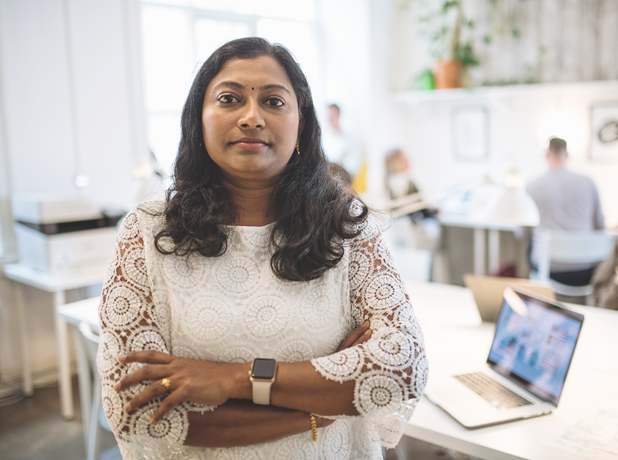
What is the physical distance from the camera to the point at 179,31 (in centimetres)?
459

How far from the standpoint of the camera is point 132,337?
1103 millimetres

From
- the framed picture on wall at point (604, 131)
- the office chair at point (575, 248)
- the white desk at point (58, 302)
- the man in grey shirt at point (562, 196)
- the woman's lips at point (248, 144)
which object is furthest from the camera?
the framed picture on wall at point (604, 131)

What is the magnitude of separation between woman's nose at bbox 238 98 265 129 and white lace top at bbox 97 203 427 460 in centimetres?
23

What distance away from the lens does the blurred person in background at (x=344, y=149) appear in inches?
217

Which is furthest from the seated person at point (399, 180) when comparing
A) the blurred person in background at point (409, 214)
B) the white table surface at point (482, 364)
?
Result: the white table surface at point (482, 364)

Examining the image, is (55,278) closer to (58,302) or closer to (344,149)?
(58,302)

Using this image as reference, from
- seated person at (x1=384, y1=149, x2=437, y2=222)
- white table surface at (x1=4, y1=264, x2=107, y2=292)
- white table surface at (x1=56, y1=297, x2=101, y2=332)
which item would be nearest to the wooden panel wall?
seated person at (x1=384, y1=149, x2=437, y2=222)

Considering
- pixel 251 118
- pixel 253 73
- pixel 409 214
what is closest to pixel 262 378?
pixel 251 118

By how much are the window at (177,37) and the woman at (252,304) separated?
10.1 feet

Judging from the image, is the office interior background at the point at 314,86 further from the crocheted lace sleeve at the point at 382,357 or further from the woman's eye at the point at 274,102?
the woman's eye at the point at 274,102

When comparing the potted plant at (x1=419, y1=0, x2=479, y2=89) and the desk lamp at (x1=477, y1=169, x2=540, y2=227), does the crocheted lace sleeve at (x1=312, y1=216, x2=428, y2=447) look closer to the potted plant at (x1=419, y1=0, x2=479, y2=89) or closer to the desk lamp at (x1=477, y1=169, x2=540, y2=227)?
the desk lamp at (x1=477, y1=169, x2=540, y2=227)

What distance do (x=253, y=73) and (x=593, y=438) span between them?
3.89 ft

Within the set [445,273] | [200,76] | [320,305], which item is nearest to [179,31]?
[445,273]

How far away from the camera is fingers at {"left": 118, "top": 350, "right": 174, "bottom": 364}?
1.07 meters
